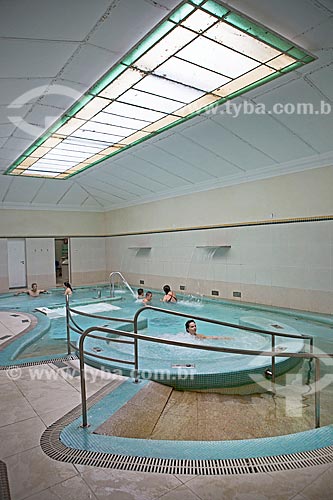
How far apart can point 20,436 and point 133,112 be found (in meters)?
5.08

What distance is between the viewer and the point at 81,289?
1327cm

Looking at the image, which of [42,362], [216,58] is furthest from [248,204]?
[42,362]

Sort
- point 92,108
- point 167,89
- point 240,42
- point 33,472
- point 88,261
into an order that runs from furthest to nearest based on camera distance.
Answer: point 88,261
point 92,108
point 167,89
point 240,42
point 33,472

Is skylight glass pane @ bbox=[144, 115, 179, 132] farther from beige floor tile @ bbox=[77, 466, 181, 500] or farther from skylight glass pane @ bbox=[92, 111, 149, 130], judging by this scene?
beige floor tile @ bbox=[77, 466, 181, 500]

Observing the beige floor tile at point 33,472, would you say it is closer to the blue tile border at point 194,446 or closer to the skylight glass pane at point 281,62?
the blue tile border at point 194,446

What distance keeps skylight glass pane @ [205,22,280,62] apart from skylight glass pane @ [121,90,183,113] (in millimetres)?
1610

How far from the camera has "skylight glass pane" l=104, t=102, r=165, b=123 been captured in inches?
227

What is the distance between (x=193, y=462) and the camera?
231 centimetres

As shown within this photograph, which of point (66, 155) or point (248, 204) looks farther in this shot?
point (248, 204)

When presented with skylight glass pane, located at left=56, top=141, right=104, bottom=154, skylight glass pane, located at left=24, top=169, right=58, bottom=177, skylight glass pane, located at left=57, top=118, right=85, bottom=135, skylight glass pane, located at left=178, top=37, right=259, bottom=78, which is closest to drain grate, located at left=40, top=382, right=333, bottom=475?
skylight glass pane, located at left=178, top=37, right=259, bottom=78

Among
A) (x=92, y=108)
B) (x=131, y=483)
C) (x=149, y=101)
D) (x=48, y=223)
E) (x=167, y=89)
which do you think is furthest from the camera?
(x=48, y=223)

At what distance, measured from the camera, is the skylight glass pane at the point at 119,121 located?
618 centimetres

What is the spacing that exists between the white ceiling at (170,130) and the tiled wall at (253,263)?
139 cm

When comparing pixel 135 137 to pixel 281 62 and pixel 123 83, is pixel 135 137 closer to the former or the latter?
pixel 123 83
